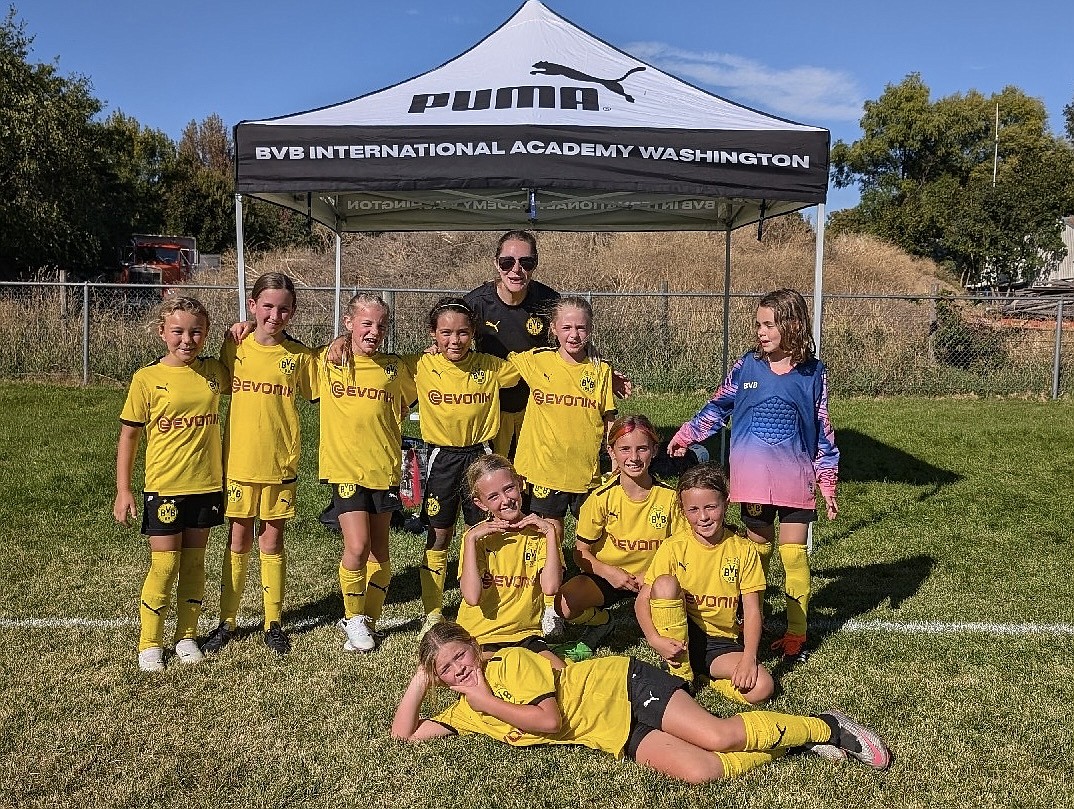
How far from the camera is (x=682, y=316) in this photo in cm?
→ 1471

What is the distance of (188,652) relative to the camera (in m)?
4.12

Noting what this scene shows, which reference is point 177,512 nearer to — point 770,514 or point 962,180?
point 770,514

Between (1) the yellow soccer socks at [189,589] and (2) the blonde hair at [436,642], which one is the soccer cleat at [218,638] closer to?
(1) the yellow soccer socks at [189,589]

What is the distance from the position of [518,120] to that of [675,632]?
314 cm

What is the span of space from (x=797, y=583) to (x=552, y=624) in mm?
1196

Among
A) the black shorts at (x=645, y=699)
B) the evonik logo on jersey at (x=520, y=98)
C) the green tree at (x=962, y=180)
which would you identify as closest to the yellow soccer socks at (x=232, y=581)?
the black shorts at (x=645, y=699)

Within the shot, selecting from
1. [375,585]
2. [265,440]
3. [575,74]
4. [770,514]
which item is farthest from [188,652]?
[575,74]

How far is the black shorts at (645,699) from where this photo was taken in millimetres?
3189

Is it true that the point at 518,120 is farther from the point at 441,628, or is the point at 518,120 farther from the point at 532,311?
the point at 441,628

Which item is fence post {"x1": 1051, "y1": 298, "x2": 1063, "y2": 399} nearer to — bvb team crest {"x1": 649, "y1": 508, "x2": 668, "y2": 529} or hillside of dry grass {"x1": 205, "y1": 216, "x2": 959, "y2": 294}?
hillside of dry grass {"x1": 205, "y1": 216, "x2": 959, "y2": 294}

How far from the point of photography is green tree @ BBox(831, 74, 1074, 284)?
30562 millimetres

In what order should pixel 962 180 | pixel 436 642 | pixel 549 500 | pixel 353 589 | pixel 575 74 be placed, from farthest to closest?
pixel 962 180, pixel 575 74, pixel 549 500, pixel 353 589, pixel 436 642

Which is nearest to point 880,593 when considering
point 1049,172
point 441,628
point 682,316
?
point 441,628

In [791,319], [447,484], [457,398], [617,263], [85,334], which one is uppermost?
[617,263]
